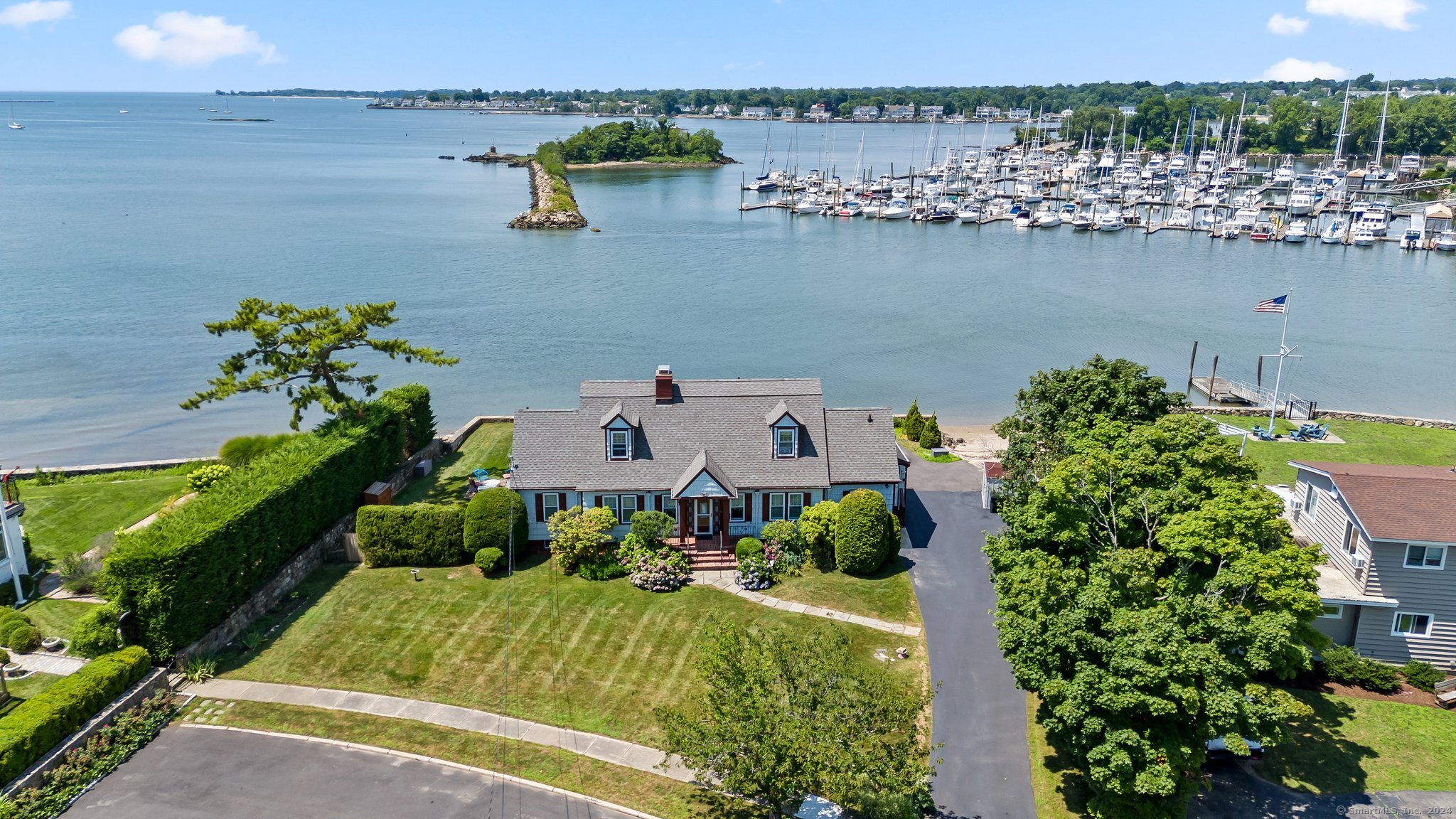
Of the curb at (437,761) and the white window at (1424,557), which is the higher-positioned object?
the white window at (1424,557)

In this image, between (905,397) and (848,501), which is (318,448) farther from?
(905,397)

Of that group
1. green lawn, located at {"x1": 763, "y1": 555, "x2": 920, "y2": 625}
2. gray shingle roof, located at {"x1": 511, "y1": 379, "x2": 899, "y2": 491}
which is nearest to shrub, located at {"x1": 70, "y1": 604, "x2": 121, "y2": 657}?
gray shingle roof, located at {"x1": 511, "y1": 379, "x2": 899, "y2": 491}

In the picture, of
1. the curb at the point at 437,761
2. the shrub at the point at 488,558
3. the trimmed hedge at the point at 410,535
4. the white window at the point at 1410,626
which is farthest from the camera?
the trimmed hedge at the point at 410,535

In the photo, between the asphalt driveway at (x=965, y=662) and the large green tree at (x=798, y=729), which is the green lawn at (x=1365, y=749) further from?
the large green tree at (x=798, y=729)

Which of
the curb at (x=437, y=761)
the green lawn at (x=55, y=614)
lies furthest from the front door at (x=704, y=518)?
the green lawn at (x=55, y=614)

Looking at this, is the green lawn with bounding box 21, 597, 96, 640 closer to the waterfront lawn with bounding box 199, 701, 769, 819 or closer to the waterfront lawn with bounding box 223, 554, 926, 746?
the waterfront lawn with bounding box 223, 554, 926, 746

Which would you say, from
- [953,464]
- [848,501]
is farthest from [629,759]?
[953,464]

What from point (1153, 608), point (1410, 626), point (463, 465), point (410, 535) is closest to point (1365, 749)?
point (1410, 626)

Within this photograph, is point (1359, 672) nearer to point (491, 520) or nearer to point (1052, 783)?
point (1052, 783)
